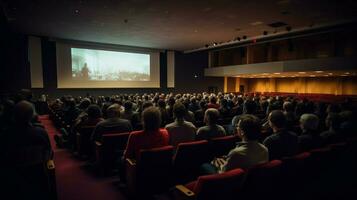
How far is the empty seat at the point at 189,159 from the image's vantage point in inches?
109

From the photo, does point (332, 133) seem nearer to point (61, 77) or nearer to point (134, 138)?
point (134, 138)

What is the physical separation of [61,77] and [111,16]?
262 inches

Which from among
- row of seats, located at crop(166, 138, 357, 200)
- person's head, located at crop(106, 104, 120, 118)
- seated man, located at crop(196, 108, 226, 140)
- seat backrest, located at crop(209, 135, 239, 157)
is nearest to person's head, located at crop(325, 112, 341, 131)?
row of seats, located at crop(166, 138, 357, 200)

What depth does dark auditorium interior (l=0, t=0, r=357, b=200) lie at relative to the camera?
226cm

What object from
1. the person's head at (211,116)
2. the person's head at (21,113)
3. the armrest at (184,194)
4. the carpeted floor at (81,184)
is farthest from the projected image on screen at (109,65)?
the armrest at (184,194)

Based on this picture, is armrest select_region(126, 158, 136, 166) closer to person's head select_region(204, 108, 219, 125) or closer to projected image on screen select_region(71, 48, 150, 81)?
person's head select_region(204, 108, 219, 125)

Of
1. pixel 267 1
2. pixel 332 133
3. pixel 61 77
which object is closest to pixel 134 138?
pixel 332 133

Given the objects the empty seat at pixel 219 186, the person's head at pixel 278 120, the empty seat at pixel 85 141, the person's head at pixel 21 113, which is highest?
the person's head at pixel 21 113

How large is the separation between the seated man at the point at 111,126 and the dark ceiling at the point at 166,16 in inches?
192

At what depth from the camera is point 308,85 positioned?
18906 mm

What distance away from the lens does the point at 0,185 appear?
1.81 m

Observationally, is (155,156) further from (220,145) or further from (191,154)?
(220,145)

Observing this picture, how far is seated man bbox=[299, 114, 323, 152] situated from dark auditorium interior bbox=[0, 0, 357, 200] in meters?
0.01

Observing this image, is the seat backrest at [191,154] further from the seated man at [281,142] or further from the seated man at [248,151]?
the seated man at [281,142]
